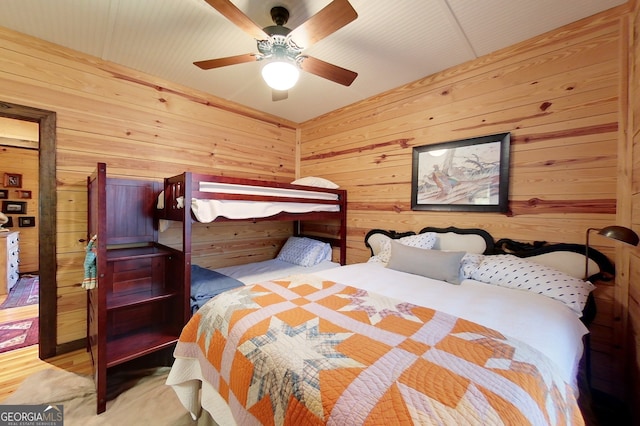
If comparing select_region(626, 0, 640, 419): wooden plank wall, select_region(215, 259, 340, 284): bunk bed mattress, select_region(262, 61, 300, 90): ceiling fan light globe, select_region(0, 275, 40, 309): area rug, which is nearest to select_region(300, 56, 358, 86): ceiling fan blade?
select_region(262, 61, 300, 90): ceiling fan light globe

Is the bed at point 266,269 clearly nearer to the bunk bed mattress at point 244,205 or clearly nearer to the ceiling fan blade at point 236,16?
the bunk bed mattress at point 244,205

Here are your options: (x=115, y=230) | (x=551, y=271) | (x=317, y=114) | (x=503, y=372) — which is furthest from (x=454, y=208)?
(x=115, y=230)

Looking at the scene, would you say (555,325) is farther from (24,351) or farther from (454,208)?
(24,351)

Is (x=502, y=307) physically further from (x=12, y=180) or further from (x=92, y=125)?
(x=12, y=180)

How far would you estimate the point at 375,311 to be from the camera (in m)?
1.27

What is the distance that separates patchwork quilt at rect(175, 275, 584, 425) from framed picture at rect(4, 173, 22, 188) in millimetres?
5384

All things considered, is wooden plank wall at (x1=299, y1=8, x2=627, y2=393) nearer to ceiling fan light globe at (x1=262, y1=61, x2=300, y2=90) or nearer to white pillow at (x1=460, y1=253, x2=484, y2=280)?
white pillow at (x1=460, y1=253, x2=484, y2=280)

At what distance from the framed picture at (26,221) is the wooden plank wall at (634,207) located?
727cm

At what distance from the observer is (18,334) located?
2.35m

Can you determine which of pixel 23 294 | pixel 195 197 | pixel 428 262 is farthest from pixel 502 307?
pixel 23 294

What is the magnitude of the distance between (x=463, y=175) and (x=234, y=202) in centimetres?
188

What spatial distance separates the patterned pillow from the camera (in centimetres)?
142

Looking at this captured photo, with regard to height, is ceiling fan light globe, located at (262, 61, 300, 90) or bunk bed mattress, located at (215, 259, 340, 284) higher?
ceiling fan light globe, located at (262, 61, 300, 90)

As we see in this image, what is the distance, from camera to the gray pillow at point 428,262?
1765 millimetres
